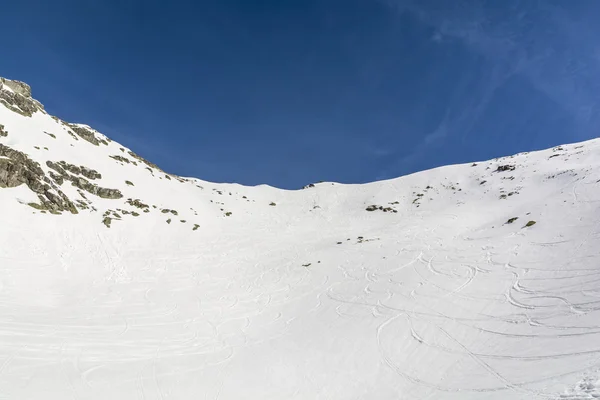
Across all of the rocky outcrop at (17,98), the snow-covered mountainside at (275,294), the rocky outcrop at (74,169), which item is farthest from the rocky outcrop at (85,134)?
the rocky outcrop at (74,169)

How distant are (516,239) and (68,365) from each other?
30.5 m

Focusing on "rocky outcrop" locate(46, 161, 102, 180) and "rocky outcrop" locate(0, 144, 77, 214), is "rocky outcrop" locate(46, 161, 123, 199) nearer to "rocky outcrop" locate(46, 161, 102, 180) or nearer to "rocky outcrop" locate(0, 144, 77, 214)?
"rocky outcrop" locate(46, 161, 102, 180)

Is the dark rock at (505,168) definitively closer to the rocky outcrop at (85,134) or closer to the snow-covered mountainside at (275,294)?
the snow-covered mountainside at (275,294)

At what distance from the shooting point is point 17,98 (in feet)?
151

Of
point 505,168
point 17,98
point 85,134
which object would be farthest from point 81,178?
point 505,168

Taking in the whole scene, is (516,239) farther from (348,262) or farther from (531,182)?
(531,182)

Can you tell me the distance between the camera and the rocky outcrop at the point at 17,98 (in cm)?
4416

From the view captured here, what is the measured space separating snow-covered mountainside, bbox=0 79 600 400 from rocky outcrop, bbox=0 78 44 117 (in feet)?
1.10

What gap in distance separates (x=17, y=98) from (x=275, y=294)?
51.1 m

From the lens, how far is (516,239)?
25.7 metres

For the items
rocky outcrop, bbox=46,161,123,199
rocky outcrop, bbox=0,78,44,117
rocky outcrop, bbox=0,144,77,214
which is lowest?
rocky outcrop, bbox=0,144,77,214

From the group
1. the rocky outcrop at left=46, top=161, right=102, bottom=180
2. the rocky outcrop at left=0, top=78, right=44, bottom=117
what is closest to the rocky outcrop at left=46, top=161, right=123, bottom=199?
the rocky outcrop at left=46, top=161, right=102, bottom=180

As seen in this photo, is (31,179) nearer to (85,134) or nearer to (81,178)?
(81,178)

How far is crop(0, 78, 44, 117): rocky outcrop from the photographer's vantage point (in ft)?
145
